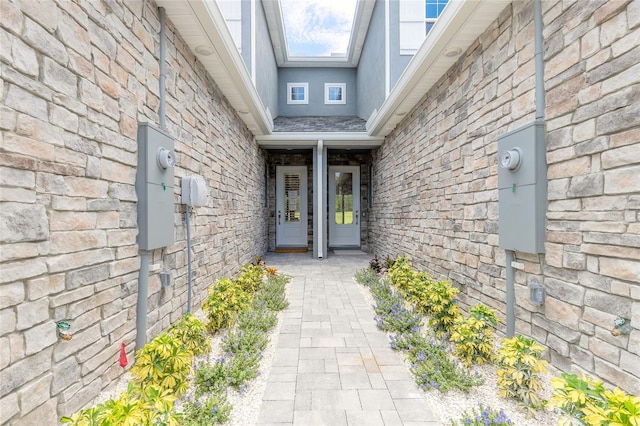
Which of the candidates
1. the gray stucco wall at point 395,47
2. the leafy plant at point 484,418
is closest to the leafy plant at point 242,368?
the leafy plant at point 484,418

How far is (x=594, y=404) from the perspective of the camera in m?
1.33

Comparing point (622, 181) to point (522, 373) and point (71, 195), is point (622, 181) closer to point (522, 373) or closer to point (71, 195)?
point (522, 373)

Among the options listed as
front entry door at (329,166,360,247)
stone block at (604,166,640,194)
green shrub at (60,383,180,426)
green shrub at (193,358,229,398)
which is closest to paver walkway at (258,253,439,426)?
green shrub at (193,358,229,398)

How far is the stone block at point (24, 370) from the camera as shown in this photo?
1.23 m

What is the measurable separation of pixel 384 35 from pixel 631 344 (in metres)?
6.30

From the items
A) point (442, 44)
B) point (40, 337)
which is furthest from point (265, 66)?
point (40, 337)

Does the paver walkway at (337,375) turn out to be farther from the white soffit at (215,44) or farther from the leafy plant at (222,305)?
the white soffit at (215,44)

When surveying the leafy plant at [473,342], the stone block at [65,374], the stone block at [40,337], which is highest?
the stone block at [40,337]

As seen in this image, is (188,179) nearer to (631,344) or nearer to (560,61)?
(560,61)

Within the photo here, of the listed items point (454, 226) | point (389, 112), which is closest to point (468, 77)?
point (454, 226)

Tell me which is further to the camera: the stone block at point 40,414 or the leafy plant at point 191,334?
the leafy plant at point 191,334

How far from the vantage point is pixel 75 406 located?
158 centimetres

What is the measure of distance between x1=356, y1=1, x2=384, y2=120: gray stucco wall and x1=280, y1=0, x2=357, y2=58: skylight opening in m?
0.73

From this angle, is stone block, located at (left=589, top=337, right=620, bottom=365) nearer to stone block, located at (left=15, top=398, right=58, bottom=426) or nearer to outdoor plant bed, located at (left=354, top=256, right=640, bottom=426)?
outdoor plant bed, located at (left=354, top=256, right=640, bottom=426)
